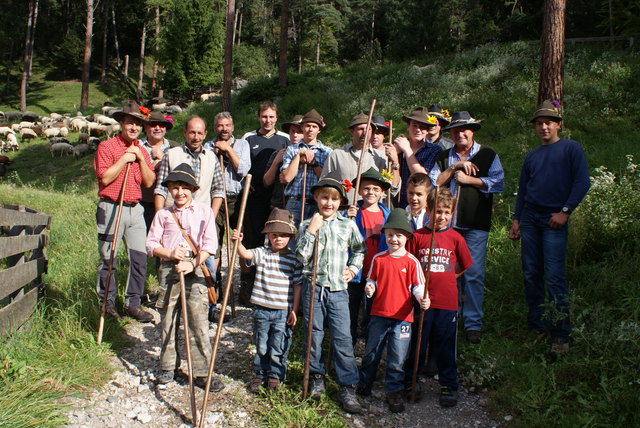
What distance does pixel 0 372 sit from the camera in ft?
12.5

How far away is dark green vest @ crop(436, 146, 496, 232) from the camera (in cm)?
481

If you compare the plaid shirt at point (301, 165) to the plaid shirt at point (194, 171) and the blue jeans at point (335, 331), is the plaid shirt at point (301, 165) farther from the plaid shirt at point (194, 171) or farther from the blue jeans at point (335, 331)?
the blue jeans at point (335, 331)

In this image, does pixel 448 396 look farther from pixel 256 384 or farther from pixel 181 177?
pixel 181 177

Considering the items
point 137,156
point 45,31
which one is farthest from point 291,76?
point 45,31

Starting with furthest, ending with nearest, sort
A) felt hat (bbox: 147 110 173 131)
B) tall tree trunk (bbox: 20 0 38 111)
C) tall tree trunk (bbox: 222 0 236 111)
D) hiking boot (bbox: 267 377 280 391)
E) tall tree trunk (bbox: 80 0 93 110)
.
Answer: tall tree trunk (bbox: 20 0 38 111), tall tree trunk (bbox: 80 0 93 110), tall tree trunk (bbox: 222 0 236 111), felt hat (bbox: 147 110 173 131), hiking boot (bbox: 267 377 280 391)

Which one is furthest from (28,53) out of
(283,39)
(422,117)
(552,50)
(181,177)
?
(422,117)

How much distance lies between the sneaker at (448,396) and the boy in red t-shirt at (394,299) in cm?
35

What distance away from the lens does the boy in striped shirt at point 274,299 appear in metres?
4.16

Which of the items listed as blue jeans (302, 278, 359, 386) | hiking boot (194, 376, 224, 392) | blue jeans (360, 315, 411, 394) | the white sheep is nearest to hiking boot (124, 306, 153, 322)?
hiking boot (194, 376, 224, 392)

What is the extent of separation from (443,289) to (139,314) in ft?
10.8

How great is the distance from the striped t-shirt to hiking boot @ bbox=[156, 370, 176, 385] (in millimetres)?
950

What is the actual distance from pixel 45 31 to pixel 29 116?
79.0 feet

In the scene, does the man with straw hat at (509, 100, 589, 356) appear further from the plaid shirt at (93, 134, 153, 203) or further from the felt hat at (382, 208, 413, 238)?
the plaid shirt at (93, 134, 153, 203)

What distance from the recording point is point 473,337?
4.80 m
